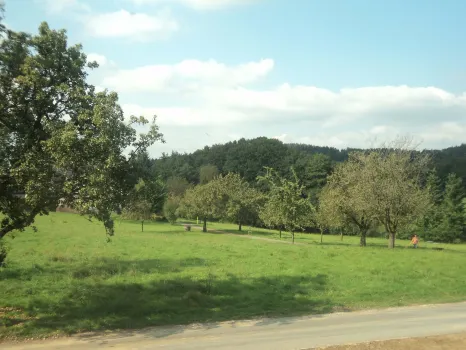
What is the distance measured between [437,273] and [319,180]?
85898 millimetres

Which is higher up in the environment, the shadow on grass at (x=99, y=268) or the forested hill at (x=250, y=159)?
the forested hill at (x=250, y=159)

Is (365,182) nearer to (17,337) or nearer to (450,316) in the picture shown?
(450,316)

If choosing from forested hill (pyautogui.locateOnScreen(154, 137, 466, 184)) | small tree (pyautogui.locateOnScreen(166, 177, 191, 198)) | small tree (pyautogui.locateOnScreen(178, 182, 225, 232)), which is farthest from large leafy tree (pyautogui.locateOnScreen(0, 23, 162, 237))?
small tree (pyautogui.locateOnScreen(166, 177, 191, 198))

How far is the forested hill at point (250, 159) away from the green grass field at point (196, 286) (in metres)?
93.0

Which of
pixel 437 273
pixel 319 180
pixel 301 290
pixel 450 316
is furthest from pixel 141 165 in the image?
pixel 319 180

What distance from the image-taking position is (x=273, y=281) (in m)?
20.9

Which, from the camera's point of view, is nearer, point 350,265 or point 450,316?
point 450,316

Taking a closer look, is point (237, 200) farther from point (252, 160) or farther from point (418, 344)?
point (252, 160)

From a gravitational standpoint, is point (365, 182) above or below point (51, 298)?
above

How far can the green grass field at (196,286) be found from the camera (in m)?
15.3

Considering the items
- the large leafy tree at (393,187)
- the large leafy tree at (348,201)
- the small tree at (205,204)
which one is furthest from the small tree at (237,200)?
the large leafy tree at (393,187)

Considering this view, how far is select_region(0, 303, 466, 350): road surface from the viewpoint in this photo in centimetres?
1190

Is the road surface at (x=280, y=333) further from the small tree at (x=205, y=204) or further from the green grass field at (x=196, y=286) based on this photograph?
the small tree at (x=205, y=204)

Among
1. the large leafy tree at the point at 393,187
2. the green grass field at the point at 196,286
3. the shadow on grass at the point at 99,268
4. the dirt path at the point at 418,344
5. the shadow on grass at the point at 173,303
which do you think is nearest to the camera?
the dirt path at the point at 418,344
